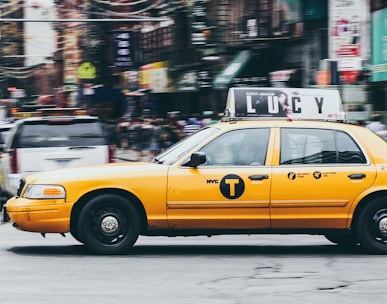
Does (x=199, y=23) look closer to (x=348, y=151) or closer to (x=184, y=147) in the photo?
(x=184, y=147)

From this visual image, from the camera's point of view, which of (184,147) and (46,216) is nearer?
(46,216)

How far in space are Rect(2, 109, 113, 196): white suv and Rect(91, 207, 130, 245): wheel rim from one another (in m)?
5.64

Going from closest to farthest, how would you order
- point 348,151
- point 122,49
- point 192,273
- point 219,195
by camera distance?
point 192,273 < point 219,195 < point 348,151 < point 122,49

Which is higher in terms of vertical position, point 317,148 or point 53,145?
point 317,148

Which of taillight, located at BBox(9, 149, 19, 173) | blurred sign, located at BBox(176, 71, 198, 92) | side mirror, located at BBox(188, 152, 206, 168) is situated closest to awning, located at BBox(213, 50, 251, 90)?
blurred sign, located at BBox(176, 71, 198, 92)

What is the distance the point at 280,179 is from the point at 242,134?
2.17 feet

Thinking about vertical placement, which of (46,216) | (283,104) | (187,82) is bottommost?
(46,216)

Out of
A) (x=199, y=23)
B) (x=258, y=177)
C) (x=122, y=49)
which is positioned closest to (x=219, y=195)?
(x=258, y=177)

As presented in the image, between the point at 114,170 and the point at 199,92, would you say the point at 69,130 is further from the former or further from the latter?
the point at 199,92

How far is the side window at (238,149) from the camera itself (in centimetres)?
1028

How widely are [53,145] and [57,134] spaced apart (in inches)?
7.6

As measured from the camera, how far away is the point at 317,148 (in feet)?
34.2

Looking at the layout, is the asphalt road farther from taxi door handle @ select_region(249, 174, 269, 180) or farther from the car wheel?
taxi door handle @ select_region(249, 174, 269, 180)

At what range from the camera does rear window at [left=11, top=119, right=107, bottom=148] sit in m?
15.7
